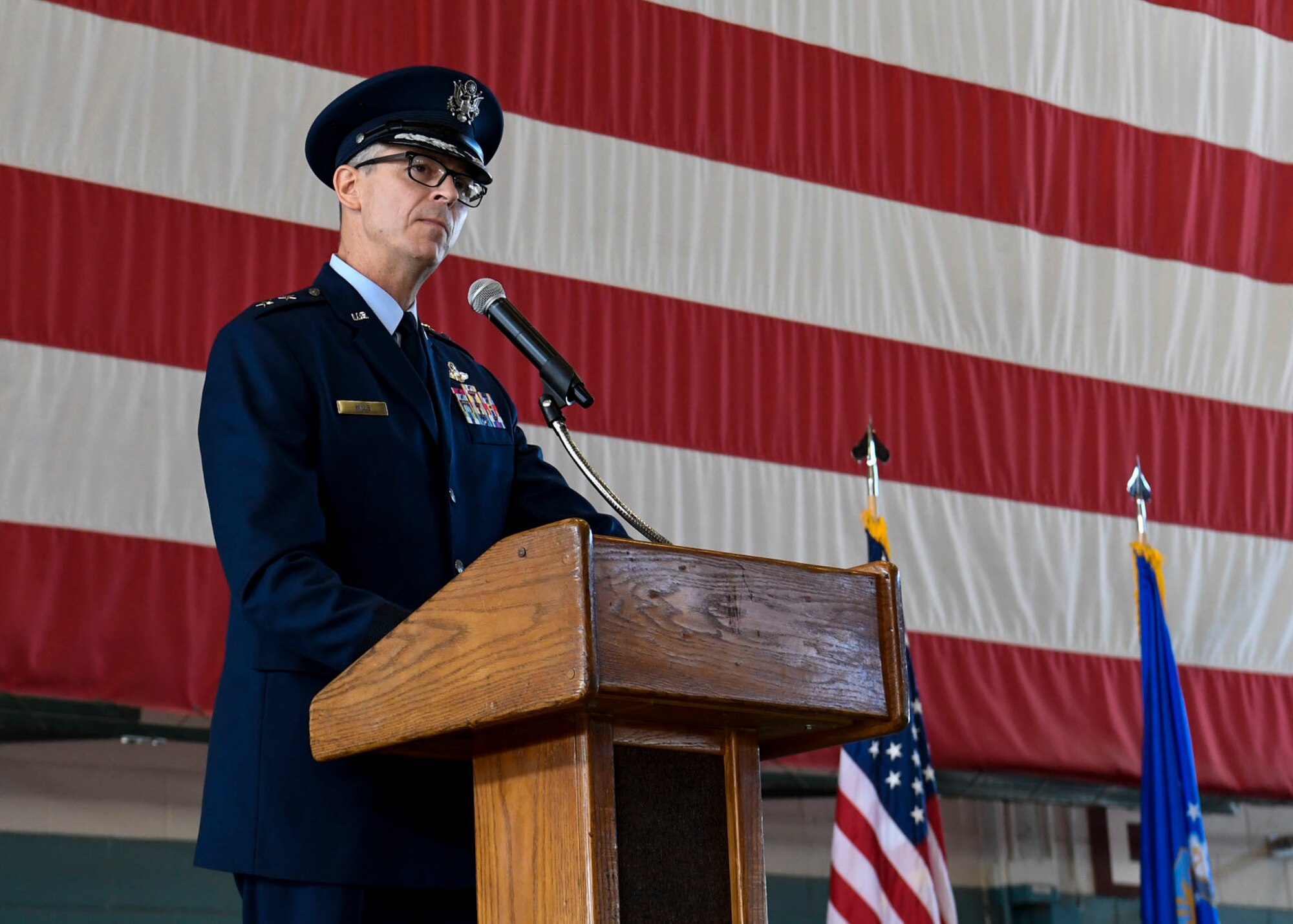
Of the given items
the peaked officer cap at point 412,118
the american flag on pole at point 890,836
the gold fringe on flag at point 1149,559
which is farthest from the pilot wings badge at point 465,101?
the gold fringe on flag at point 1149,559

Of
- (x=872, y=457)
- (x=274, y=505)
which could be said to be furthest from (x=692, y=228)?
(x=274, y=505)

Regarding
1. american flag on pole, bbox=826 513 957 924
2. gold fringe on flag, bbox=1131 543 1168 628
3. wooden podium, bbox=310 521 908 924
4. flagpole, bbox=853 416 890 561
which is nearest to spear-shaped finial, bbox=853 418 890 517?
flagpole, bbox=853 416 890 561

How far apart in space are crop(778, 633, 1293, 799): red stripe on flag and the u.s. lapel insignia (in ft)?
5.90

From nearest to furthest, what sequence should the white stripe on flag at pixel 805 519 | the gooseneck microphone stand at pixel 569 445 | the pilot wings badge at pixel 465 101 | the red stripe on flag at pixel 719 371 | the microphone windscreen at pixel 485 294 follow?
the gooseneck microphone stand at pixel 569 445, the microphone windscreen at pixel 485 294, the pilot wings badge at pixel 465 101, the white stripe on flag at pixel 805 519, the red stripe on flag at pixel 719 371

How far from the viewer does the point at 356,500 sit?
1368 mm

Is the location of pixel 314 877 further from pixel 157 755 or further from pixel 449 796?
pixel 157 755

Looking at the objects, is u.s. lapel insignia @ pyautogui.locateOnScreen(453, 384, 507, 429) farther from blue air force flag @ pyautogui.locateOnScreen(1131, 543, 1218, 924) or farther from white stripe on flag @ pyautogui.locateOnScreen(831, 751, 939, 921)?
blue air force flag @ pyautogui.locateOnScreen(1131, 543, 1218, 924)

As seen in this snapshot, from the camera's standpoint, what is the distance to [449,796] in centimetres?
129

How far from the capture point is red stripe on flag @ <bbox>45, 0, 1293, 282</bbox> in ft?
10.3

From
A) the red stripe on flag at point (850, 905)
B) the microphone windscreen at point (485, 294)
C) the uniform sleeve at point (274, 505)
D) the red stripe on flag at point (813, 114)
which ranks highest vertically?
the red stripe on flag at point (813, 114)

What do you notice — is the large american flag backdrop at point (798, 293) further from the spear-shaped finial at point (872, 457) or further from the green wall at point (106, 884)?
the green wall at point (106, 884)

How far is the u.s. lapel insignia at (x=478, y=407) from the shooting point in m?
1.54

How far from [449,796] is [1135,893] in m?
3.08

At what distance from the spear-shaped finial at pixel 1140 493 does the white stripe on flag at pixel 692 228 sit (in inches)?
16.7
